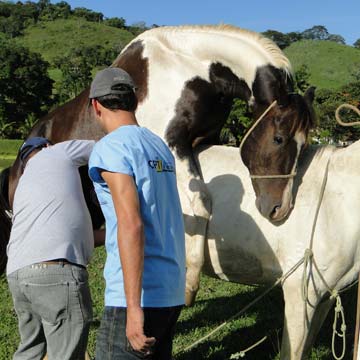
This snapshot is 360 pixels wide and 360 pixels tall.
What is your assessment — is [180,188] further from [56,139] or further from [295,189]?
[56,139]

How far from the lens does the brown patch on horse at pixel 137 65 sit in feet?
13.1

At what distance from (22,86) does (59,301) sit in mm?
64148

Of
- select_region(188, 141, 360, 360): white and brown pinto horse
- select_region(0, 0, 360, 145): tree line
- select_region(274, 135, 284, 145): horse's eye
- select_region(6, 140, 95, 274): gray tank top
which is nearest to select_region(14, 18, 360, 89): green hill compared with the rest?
select_region(0, 0, 360, 145): tree line

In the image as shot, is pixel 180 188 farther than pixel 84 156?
Yes

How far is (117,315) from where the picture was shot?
226 centimetres

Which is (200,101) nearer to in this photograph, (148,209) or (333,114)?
(148,209)

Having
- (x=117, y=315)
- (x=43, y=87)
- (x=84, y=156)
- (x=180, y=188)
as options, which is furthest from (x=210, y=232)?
(x=43, y=87)

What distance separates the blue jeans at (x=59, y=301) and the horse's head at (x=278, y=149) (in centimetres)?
139

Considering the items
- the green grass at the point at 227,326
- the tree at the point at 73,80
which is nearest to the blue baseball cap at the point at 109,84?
the green grass at the point at 227,326

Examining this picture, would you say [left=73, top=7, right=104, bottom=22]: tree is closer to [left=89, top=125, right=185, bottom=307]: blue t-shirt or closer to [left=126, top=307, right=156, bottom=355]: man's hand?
[left=89, top=125, right=185, bottom=307]: blue t-shirt

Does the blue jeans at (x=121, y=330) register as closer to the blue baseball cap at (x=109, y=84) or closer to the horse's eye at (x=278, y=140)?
the blue baseball cap at (x=109, y=84)

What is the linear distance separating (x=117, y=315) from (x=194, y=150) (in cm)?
231

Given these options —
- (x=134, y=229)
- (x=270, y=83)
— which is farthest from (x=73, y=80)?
(x=134, y=229)

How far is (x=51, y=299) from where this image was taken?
9.11ft
